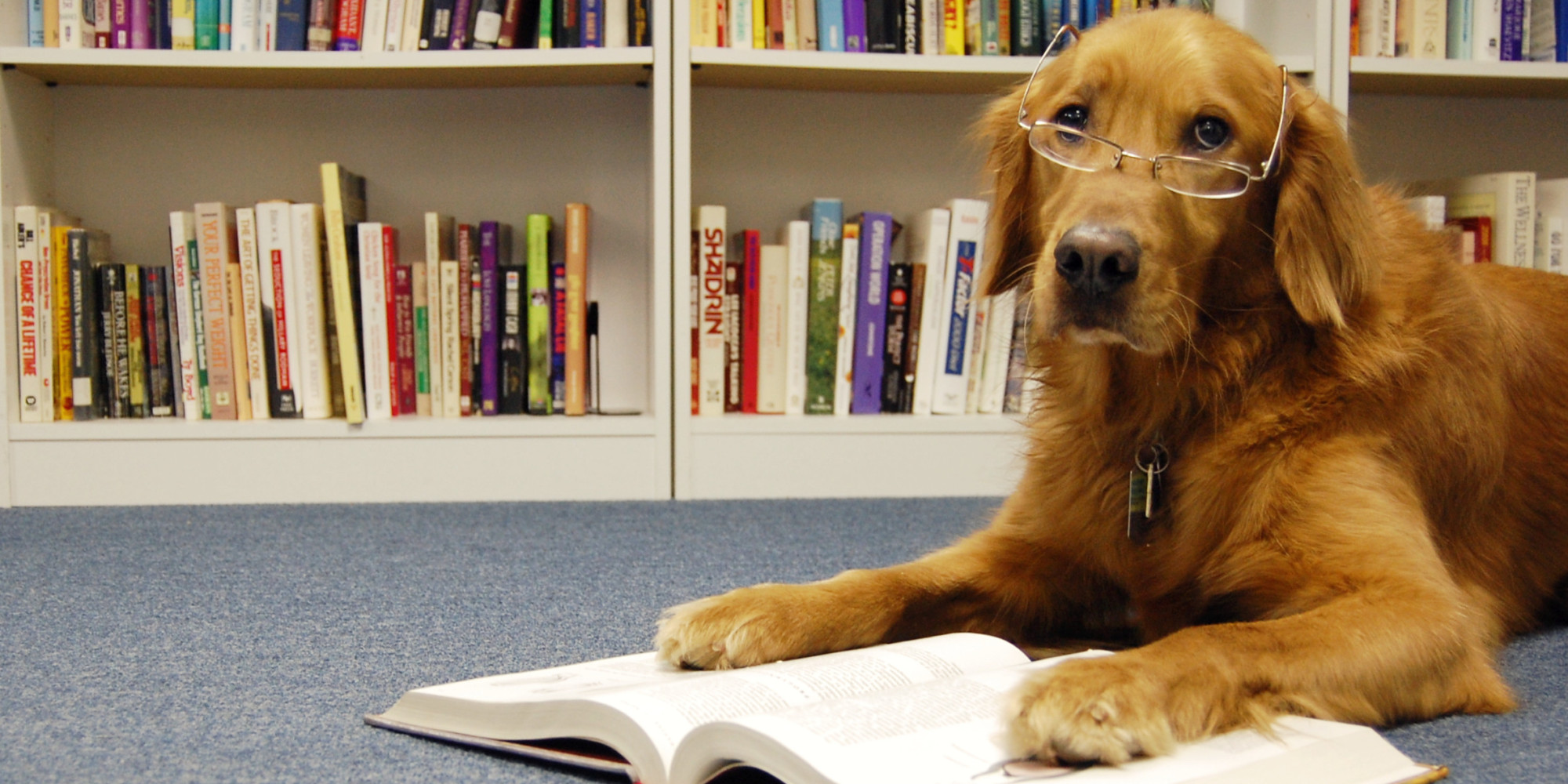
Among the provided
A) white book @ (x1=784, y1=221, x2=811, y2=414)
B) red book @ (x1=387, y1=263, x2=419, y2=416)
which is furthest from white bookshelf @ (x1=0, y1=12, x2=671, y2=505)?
white book @ (x1=784, y1=221, x2=811, y2=414)

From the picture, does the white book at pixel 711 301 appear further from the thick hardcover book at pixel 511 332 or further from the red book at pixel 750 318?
the thick hardcover book at pixel 511 332

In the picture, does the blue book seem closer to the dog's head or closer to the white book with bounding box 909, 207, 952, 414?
the white book with bounding box 909, 207, 952, 414

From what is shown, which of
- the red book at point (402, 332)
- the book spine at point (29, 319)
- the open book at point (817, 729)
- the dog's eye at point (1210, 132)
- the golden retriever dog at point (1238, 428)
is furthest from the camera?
the red book at point (402, 332)

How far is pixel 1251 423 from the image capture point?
1.09 m

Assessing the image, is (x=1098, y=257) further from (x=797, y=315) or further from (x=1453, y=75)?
(x=1453, y=75)

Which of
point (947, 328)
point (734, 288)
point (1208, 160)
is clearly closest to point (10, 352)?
point (734, 288)

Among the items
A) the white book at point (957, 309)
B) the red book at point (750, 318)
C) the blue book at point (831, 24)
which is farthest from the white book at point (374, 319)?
the white book at point (957, 309)

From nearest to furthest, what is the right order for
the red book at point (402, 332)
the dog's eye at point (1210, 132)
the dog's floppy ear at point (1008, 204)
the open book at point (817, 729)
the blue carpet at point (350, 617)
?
the open book at point (817, 729) → the blue carpet at point (350, 617) → the dog's eye at point (1210, 132) → the dog's floppy ear at point (1008, 204) → the red book at point (402, 332)

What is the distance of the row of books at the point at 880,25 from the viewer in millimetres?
2205

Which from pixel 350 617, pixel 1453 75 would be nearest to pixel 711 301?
pixel 350 617

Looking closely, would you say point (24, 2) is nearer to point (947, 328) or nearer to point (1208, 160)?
point (947, 328)

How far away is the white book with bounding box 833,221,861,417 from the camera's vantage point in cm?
223

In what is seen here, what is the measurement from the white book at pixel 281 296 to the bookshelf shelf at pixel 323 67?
249 mm

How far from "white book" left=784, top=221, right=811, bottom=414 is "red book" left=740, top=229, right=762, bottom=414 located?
5 centimetres
